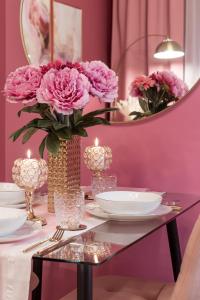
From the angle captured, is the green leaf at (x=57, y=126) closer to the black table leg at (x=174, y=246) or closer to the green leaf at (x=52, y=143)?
the green leaf at (x=52, y=143)

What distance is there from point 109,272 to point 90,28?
1002 millimetres

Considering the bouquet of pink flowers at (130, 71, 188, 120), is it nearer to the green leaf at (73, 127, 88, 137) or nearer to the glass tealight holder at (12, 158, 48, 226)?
the green leaf at (73, 127, 88, 137)

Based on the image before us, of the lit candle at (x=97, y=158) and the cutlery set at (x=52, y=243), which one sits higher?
the lit candle at (x=97, y=158)

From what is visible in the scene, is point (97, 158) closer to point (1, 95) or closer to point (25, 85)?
point (25, 85)

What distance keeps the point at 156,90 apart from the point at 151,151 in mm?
234

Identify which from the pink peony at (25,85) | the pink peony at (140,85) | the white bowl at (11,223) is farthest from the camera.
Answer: the pink peony at (140,85)

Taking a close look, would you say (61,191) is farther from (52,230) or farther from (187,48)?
(187,48)

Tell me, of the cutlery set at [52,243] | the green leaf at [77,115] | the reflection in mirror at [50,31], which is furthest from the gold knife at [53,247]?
the reflection in mirror at [50,31]

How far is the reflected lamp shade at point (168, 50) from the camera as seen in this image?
1.95m

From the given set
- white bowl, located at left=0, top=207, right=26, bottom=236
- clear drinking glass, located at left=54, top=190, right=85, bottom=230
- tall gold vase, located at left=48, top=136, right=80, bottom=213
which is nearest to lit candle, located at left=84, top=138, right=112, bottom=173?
tall gold vase, located at left=48, top=136, right=80, bottom=213

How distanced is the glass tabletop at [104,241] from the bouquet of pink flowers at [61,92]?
299mm

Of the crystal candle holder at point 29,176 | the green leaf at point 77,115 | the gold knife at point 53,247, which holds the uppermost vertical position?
the green leaf at point 77,115

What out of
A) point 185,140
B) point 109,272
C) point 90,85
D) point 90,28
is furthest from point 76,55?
point 109,272

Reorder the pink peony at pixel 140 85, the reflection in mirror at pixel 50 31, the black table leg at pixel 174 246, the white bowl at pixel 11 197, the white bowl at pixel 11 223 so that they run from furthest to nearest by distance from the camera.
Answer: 1. the reflection in mirror at pixel 50 31
2. the pink peony at pixel 140 85
3. the black table leg at pixel 174 246
4. the white bowl at pixel 11 197
5. the white bowl at pixel 11 223
